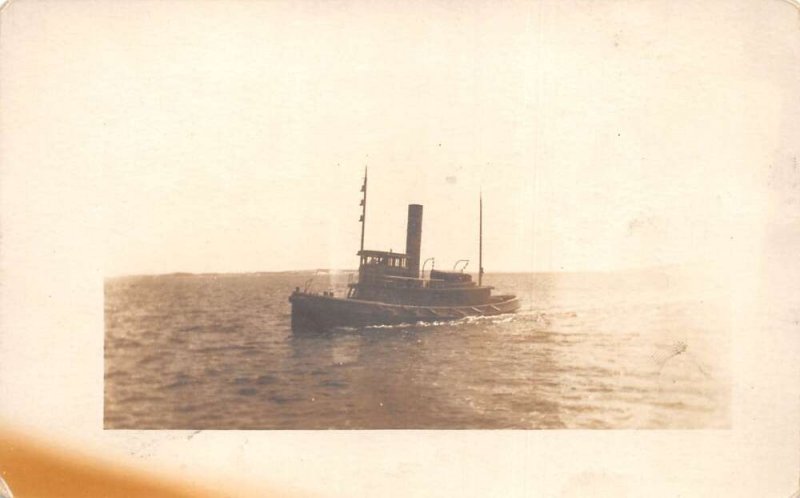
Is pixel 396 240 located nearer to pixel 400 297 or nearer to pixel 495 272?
pixel 400 297

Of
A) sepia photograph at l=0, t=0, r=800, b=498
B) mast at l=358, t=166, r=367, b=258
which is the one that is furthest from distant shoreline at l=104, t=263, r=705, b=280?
mast at l=358, t=166, r=367, b=258

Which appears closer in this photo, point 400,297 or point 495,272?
point 495,272

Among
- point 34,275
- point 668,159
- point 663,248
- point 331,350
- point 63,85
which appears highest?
point 63,85

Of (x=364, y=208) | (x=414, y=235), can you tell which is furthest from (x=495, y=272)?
(x=364, y=208)

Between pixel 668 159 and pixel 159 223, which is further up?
pixel 668 159

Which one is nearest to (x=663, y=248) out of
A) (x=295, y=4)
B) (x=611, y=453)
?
(x=611, y=453)

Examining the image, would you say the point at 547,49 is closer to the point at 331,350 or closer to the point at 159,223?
the point at 331,350

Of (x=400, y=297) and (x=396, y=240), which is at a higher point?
(x=396, y=240)

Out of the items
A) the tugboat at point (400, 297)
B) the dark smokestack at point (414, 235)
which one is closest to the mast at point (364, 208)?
the tugboat at point (400, 297)

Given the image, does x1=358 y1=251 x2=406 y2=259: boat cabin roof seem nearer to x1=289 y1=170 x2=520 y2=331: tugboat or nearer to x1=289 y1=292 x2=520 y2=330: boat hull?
x1=289 y1=170 x2=520 y2=331: tugboat
